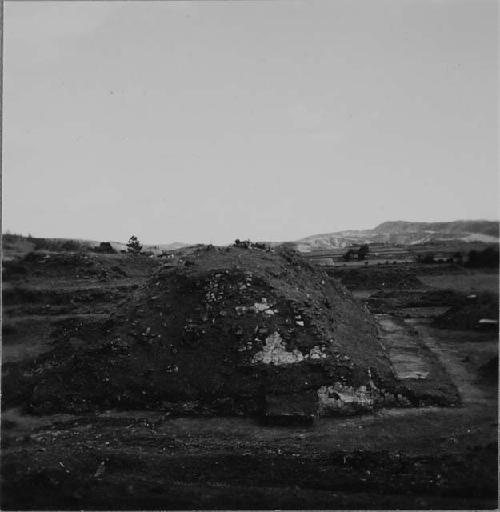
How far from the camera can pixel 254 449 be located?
32.5 feet

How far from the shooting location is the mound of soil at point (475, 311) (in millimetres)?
10867

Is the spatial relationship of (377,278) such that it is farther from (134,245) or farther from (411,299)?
(134,245)

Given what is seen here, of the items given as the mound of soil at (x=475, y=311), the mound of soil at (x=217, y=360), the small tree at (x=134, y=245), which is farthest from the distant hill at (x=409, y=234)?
the small tree at (x=134, y=245)

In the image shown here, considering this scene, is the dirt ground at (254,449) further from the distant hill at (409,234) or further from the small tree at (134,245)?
the small tree at (134,245)

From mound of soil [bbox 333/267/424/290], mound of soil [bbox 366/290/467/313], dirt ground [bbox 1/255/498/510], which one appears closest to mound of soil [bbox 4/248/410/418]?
dirt ground [bbox 1/255/498/510]

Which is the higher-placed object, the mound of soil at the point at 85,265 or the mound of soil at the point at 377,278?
the mound of soil at the point at 85,265

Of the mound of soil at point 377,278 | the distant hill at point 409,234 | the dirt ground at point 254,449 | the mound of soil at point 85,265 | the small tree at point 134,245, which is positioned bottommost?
the dirt ground at point 254,449

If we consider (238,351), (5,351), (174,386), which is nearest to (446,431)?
(238,351)

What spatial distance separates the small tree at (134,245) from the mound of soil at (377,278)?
18.9 feet

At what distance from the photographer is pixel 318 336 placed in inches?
455

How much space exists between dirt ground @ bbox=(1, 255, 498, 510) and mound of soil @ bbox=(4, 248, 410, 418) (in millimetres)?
306

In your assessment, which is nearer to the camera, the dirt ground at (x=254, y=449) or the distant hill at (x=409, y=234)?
the dirt ground at (x=254, y=449)

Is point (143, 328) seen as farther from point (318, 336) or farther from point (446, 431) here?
point (446, 431)

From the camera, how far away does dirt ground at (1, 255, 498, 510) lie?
926cm
